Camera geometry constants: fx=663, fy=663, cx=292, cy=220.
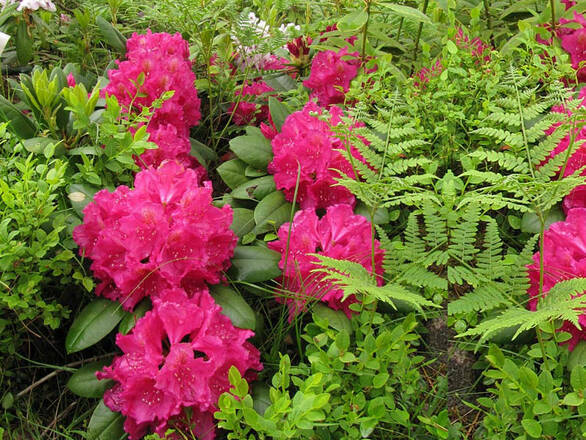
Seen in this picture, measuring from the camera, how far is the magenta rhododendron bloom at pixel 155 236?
6.10 feet

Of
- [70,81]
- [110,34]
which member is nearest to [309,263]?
[70,81]

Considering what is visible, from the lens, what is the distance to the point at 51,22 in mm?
3605

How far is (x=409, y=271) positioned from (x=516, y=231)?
712 millimetres

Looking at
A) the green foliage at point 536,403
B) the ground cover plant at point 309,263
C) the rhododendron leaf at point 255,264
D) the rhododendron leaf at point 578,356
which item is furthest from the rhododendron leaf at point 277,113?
the rhododendron leaf at point 578,356

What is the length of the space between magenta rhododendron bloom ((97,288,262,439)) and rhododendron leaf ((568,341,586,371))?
0.87 meters

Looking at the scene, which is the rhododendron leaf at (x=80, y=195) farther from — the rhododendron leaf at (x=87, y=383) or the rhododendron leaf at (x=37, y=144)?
the rhododendron leaf at (x=87, y=383)

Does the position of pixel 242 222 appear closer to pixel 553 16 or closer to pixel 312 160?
pixel 312 160

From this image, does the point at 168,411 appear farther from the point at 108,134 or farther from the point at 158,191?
the point at 108,134

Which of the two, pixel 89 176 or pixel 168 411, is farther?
pixel 89 176

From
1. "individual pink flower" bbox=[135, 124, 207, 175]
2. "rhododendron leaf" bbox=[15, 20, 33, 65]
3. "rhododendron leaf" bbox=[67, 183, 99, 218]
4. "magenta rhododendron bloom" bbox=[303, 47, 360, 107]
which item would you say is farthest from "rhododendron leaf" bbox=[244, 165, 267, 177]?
"rhododendron leaf" bbox=[15, 20, 33, 65]

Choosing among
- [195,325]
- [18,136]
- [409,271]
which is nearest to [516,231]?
[409,271]

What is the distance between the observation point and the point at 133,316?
6.33 feet

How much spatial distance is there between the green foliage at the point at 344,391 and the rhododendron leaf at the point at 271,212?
17.4 inches

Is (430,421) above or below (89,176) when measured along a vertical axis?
below
